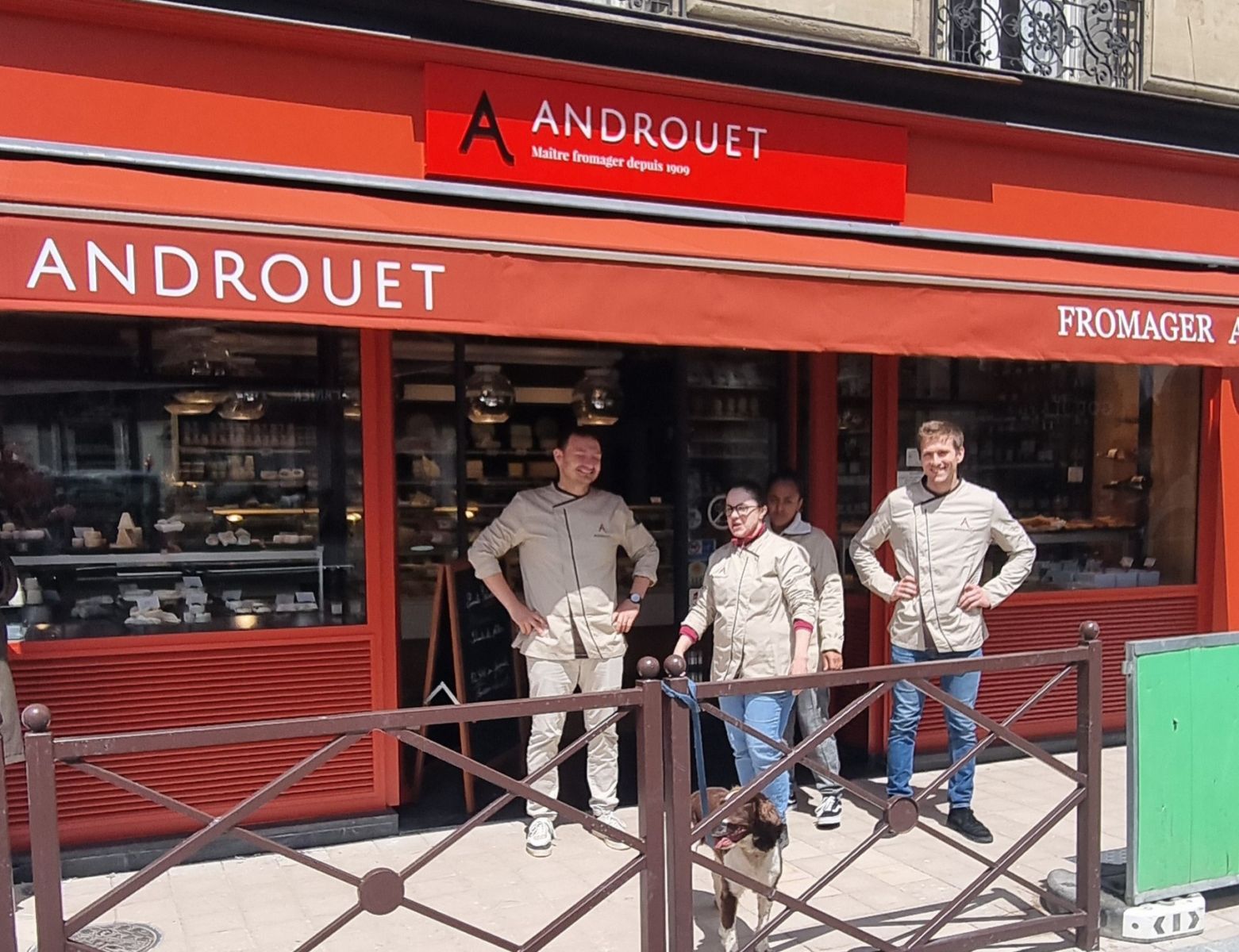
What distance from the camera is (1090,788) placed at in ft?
11.6

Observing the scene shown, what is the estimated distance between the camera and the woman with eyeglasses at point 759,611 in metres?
4.07

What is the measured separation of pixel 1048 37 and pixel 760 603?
4.35 meters

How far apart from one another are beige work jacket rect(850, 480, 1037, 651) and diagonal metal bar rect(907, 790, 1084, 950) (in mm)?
971

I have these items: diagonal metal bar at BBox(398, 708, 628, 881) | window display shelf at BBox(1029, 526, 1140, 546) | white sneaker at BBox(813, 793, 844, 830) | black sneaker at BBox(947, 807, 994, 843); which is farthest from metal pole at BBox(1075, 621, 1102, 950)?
window display shelf at BBox(1029, 526, 1140, 546)

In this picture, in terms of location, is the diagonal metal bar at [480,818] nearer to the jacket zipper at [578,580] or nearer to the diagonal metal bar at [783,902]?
the diagonal metal bar at [783,902]

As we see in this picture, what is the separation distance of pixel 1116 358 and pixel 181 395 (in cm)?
450

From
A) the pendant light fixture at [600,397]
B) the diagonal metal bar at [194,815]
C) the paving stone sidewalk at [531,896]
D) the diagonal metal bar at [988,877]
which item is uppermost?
the pendant light fixture at [600,397]

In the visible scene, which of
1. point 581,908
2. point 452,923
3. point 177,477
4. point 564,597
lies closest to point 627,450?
point 564,597

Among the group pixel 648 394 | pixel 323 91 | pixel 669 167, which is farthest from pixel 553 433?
pixel 323 91

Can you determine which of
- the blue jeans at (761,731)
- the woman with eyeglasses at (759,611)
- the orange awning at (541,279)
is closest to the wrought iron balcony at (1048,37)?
the orange awning at (541,279)

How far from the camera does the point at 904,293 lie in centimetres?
433

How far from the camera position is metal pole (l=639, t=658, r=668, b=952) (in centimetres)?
294

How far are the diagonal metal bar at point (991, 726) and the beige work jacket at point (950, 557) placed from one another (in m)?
0.93

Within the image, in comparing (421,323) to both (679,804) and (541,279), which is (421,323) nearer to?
(541,279)
